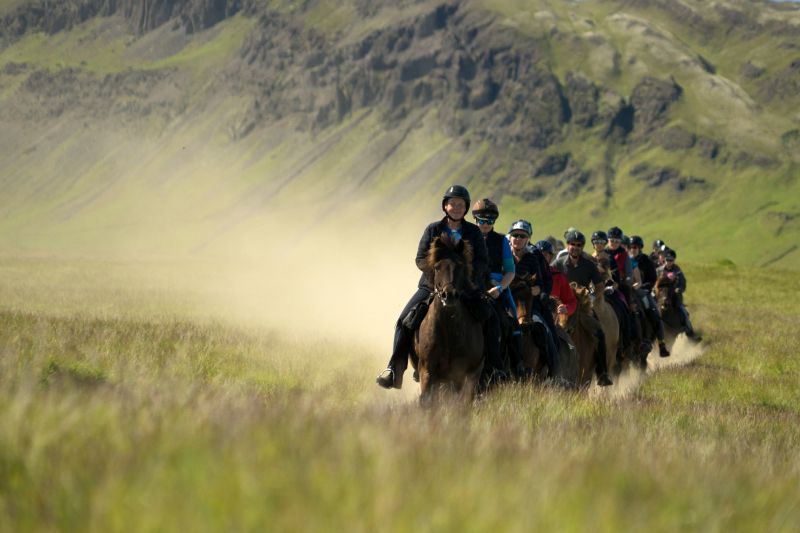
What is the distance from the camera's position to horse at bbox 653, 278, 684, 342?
25.5 metres

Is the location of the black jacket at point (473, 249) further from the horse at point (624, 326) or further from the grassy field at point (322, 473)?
the horse at point (624, 326)

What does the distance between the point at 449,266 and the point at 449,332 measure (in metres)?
0.85

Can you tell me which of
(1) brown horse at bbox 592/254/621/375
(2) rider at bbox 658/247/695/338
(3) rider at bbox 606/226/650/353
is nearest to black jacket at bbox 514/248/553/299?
(1) brown horse at bbox 592/254/621/375

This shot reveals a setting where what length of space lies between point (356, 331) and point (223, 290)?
82.5 ft

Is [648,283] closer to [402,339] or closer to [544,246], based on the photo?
[544,246]

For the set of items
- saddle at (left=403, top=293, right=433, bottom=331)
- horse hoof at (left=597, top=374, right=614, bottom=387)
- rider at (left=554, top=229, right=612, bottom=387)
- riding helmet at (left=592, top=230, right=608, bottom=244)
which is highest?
riding helmet at (left=592, top=230, right=608, bottom=244)

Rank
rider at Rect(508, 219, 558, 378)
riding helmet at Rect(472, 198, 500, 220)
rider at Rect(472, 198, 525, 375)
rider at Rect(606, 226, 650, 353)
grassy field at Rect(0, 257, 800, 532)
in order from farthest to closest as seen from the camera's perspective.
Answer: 1. rider at Rect(606, 226, 650, 353)
2. rider at Rect(508, 219, 558, 378)
3. rider at Rect(472, 198, 525, 375)
4. riding helmet at Rect(472, 198, 500, 220)
5. grassy field at Rect(0, 257, 800, 532)

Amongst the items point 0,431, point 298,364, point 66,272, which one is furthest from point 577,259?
point 66,272

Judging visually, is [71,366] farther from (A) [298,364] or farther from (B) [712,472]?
(B) [712,472]

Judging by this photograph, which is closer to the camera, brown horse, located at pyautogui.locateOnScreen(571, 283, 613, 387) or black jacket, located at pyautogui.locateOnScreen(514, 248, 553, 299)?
black jacket, located at pyautogui.locateOnScreen(514, 248, 553, 299)

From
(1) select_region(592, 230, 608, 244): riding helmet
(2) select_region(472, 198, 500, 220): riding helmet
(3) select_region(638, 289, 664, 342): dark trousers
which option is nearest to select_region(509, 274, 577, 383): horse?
(2) select_region(472, 198, 500, 220): riding helmet

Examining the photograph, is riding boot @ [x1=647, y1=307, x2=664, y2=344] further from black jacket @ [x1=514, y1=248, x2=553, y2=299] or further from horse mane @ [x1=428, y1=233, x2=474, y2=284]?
horse mane @ [x1=428, y1=233, x2=474, y2=284]

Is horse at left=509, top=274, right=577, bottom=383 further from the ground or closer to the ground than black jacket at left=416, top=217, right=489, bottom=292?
closer to the ground

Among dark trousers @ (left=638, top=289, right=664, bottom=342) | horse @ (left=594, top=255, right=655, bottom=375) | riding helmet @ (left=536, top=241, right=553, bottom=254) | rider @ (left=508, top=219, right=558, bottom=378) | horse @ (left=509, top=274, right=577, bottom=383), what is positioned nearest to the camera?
horse @ (left=509, top=274, right=577, bottom=383)
